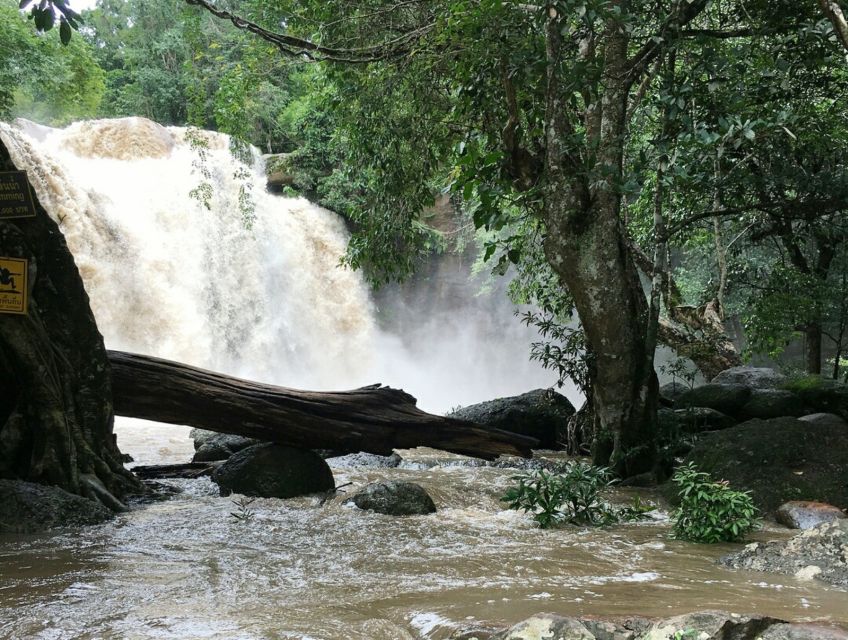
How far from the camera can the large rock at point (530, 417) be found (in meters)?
11.2

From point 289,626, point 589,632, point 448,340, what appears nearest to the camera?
point 589,632

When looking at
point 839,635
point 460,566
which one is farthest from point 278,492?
point 839,635

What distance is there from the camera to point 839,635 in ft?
7.53

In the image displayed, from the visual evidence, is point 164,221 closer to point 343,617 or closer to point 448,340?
point 448,340

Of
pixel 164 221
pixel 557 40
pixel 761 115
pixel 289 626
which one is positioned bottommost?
pixel 289 626

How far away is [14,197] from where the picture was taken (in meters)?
5.41

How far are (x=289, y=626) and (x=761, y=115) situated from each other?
569 centimetres

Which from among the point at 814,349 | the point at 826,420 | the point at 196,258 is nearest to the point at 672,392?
the point at 814,349

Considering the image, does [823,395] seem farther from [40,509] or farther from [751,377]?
[40,509]

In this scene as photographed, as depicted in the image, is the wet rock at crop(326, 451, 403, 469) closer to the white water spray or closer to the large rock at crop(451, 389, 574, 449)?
the large rock at crop(451, 389, 574, 449)

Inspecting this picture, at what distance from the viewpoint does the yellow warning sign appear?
523 cm

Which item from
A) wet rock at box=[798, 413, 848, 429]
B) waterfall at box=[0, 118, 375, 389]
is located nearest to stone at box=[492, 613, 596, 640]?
wet rock at box=[798, 413, 848, 429]

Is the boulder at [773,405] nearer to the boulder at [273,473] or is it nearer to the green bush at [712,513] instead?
the green bush at [712,513]

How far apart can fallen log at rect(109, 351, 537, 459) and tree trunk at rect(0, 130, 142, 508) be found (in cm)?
52
